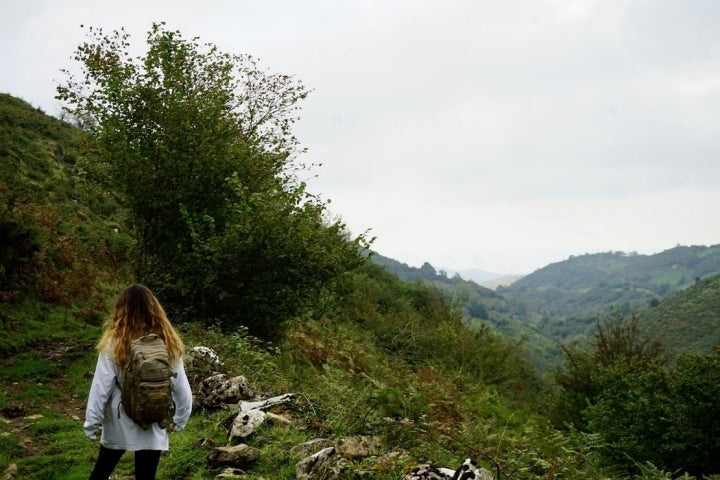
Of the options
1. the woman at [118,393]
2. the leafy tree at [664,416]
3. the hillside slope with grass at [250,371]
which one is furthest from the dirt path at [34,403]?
the leafy tree at [664,416]

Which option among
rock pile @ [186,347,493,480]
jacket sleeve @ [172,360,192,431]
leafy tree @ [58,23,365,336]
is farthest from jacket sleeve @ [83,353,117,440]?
leafy tree @ [58,23,365,336]

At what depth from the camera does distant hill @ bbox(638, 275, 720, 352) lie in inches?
4250

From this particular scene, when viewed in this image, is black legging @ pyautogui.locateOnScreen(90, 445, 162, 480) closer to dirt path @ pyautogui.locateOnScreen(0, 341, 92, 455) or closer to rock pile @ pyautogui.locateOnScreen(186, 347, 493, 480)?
rock pile @ pyautogui.locateOnScreen(186, 347, 493, 480)

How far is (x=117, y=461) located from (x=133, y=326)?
108 cm

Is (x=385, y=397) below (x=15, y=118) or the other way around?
below

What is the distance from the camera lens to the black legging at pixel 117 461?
4363 mm

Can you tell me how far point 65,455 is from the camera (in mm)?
7301

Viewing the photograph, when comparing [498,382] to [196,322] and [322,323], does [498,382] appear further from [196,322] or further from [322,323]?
[196,322]

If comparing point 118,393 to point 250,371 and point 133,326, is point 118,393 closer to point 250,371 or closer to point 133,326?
point 133,326

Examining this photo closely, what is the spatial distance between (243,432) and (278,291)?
787cm

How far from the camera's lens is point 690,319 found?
4906 inches

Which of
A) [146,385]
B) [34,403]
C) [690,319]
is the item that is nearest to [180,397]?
[146,385]

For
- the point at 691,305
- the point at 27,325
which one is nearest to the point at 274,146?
the point at 27,325

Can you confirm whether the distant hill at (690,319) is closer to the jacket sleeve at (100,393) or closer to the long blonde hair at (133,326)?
the long blonde hair at (133,326)
